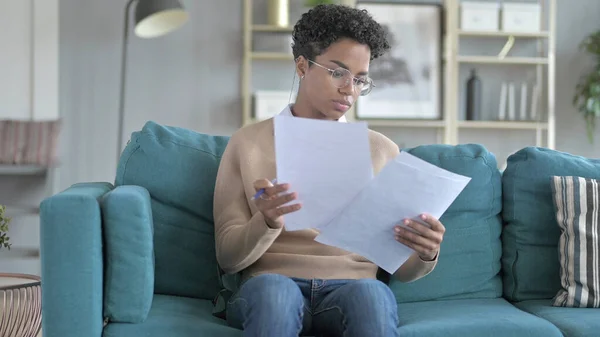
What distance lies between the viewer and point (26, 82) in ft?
14.1

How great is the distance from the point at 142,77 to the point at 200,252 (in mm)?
2739

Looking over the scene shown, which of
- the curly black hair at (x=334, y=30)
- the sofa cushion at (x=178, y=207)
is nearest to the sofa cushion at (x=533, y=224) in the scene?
the curly black hair at (x=334, y=30)

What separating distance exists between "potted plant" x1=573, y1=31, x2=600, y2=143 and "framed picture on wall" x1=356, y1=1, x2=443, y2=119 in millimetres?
875

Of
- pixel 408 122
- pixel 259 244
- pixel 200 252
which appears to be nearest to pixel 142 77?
pixel 408 122

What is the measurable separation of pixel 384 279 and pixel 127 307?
69 centimetres

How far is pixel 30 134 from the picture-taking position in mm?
4020

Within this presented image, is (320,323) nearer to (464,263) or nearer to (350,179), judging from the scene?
(350,179)

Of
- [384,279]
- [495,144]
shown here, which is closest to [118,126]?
[495,144]

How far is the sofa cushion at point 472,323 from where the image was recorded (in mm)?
1688

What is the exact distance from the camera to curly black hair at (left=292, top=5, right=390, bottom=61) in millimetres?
1795

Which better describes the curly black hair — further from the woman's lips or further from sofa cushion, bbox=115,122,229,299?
sofa cushion, bbox=115,122,229,299

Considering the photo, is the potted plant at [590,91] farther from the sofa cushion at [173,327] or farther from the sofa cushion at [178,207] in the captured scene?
the sofa cushion at [173,327]

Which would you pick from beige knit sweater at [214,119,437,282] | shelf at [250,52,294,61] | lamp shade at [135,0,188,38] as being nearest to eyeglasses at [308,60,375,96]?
beige knit sweater at [214,119,437,282]

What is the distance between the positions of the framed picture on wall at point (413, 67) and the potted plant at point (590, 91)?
875 mm
